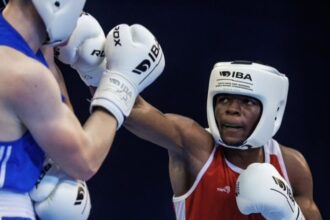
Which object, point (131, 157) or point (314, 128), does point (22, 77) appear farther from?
point (314, 128)

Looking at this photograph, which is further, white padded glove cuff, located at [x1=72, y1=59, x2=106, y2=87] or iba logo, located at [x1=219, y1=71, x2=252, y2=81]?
iba logo, located at [x1=219, y1=71, x2=252, y2=81]

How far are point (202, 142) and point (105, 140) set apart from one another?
2.85 feet

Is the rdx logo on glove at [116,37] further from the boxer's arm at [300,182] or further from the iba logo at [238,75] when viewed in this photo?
the boxer's arm at [300,182]

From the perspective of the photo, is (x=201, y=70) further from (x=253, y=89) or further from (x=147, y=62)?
(x=147, y=62)

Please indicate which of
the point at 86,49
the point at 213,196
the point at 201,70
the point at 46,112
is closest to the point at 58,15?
the point at 46,112

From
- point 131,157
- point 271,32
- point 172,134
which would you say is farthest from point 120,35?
point 271,32

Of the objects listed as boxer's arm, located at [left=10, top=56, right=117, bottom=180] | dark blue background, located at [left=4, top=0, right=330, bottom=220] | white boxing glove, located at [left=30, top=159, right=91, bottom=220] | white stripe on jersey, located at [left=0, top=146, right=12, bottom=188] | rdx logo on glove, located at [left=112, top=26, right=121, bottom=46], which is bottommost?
dark blue background, located at [left=4, top=0, right=330, bottom=220]

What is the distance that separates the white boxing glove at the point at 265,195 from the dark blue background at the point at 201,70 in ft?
4.44

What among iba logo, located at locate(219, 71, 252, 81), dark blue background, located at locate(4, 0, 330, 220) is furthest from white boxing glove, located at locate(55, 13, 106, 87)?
dark blue background, located at locate(4, 0, 330, 220)

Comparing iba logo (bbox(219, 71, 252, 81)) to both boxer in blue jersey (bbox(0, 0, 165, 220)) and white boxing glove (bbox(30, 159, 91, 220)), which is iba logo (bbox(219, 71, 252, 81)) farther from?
white boxing glove (bbox(30, 159, 91, 220))

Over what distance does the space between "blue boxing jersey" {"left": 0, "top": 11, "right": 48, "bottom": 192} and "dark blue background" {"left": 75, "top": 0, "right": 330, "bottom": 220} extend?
184 cm

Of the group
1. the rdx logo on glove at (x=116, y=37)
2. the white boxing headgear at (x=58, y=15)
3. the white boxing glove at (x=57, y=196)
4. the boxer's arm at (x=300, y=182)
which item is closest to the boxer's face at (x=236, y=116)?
the boxer's arm at (x=300, y=182)

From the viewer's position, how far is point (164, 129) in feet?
7.45

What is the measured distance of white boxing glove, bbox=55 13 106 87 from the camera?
1.87 m
